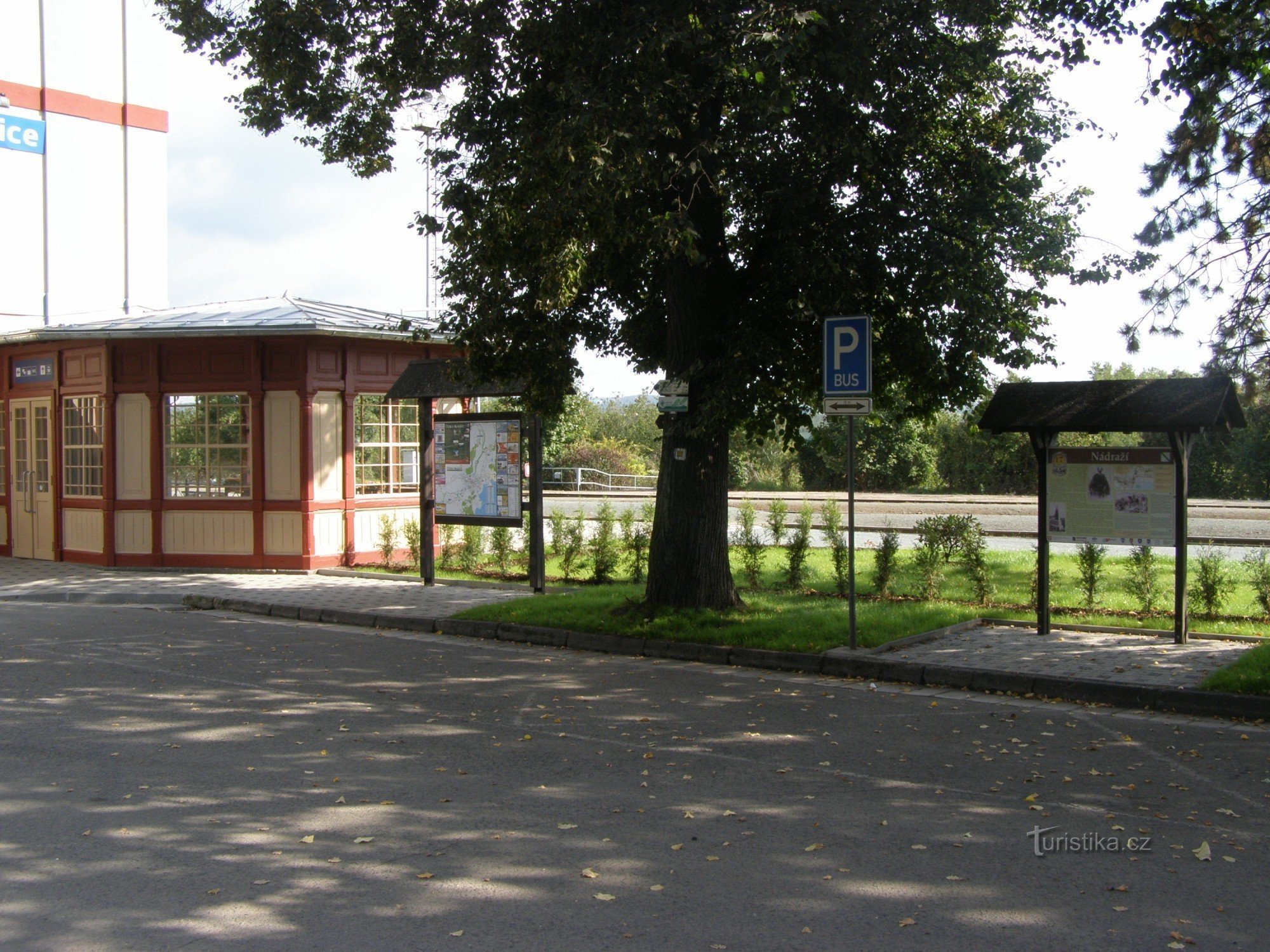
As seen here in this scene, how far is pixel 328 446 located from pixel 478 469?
159 inches

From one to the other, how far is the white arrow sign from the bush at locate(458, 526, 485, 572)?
28.1ft

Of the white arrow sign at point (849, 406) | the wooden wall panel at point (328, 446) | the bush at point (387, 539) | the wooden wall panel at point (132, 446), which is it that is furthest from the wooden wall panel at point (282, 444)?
the white arrow sign at point (849, 406)

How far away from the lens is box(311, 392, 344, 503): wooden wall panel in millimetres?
17906

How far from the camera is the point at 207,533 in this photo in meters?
18.3

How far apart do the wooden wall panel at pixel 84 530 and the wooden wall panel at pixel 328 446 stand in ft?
13.4

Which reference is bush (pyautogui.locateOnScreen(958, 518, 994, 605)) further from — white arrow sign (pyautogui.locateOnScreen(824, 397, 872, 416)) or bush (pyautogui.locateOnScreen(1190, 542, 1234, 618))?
white arrow sign (pyautogui.locateOnScreen(824, 397, 872, 416))

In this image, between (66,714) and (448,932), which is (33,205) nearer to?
(66,714)

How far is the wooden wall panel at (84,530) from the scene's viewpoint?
19078 millimetres

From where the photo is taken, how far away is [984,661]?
9727 mm

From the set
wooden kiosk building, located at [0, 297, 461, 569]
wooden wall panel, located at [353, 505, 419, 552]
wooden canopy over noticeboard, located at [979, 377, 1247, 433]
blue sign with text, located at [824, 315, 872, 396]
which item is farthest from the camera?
wooden wall panel, located at [353, 505, 419, 552]

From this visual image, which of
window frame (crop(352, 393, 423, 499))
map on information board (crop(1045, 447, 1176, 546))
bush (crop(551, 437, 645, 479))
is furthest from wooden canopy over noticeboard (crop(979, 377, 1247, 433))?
bush (crop(551, 437, 645, 479))

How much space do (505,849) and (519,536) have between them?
604 inches

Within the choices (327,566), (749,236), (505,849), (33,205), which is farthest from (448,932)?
(33,205)

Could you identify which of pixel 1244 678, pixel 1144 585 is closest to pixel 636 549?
pixel 1144 585
